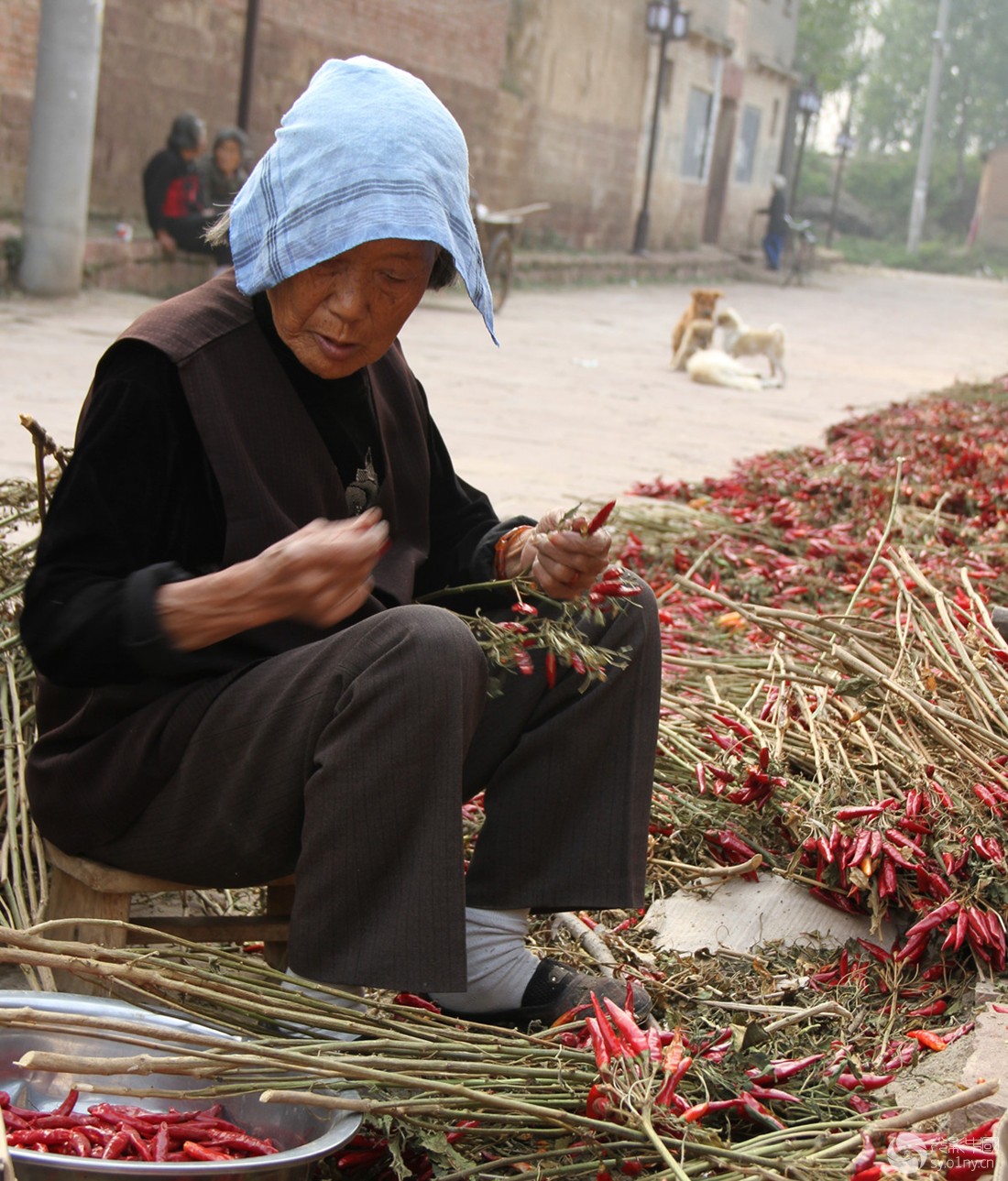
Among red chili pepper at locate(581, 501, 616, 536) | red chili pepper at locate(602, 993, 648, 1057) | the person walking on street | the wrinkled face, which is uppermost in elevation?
the person walking on street

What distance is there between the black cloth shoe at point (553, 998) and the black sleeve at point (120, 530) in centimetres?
69

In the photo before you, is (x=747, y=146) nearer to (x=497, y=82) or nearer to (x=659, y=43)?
(x=659, y=43)

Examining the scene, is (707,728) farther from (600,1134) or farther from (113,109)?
(113,109)

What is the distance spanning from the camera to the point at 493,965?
2123mm

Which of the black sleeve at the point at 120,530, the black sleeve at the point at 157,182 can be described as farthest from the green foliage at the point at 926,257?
the black sleeve at the point at 120,530

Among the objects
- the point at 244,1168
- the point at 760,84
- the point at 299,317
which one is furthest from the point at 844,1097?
the point at 760,84

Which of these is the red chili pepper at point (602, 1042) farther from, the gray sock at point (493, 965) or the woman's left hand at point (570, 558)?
A: the woman's left hand at point (570, 558)

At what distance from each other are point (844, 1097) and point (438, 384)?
24.6 ft

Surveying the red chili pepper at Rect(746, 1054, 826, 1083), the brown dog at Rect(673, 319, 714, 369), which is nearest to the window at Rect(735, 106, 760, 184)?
the brown dog at Rect(673, 319, 714, 369)

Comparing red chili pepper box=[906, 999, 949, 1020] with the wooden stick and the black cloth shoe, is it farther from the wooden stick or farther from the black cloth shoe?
the wooden stick

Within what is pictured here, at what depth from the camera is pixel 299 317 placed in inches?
77.8

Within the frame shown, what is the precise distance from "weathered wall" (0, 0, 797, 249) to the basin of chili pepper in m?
10.5

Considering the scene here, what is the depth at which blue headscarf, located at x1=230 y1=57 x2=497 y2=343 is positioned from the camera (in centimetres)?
184

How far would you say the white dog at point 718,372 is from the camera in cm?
1111
